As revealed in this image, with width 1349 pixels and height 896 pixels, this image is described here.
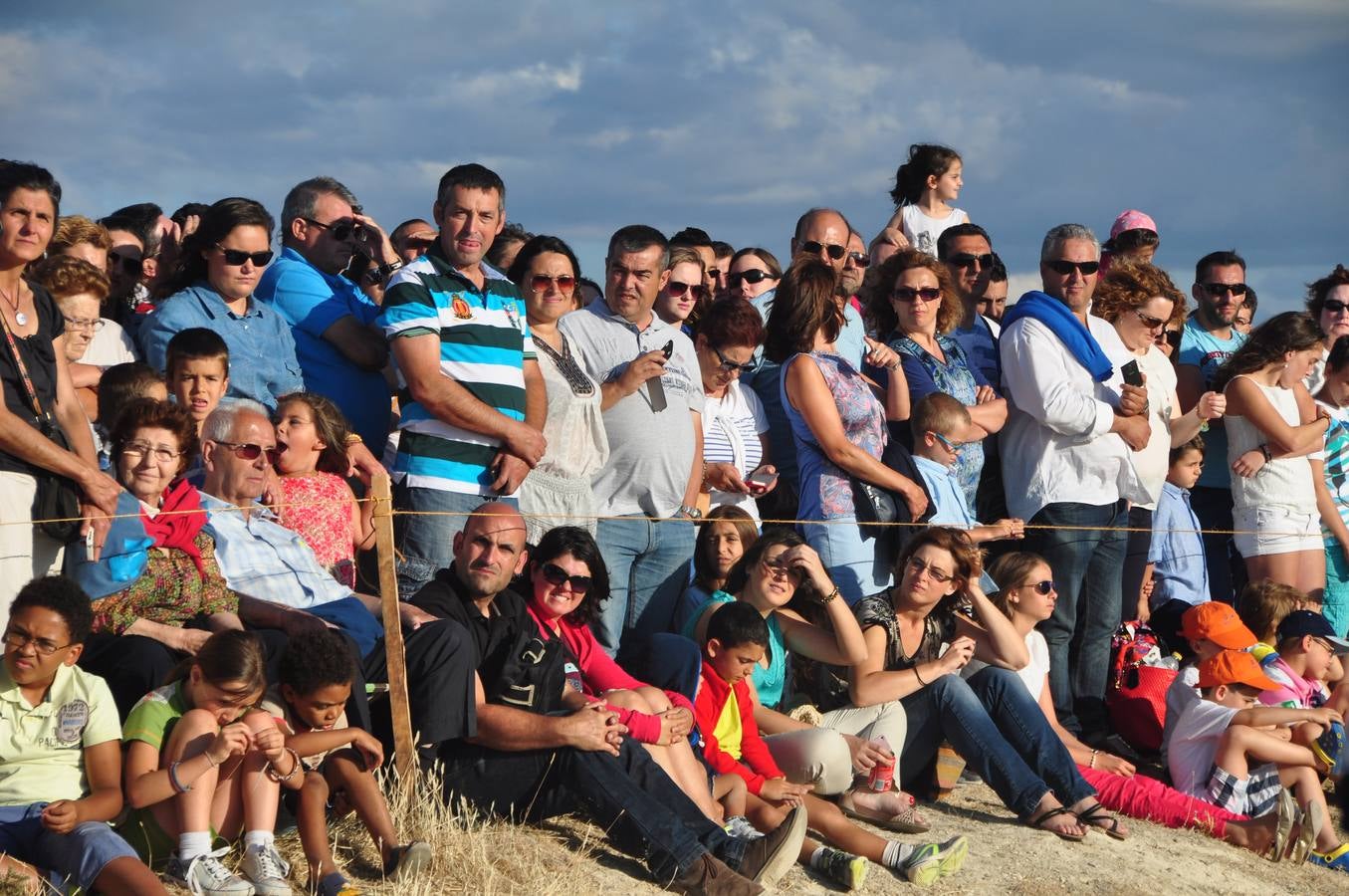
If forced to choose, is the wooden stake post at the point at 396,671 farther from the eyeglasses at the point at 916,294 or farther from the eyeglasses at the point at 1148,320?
the eyeglasses at the point at 1148,320

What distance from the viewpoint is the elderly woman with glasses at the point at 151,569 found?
17.1 ft

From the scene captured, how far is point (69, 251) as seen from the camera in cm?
678

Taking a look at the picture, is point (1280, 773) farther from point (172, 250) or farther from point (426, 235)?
point (172, 250)

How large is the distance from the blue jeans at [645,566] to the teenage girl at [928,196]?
3579 millimetres

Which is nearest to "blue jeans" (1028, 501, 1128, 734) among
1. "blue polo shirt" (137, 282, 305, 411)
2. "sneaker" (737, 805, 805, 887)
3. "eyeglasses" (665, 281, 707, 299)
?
"eyeglasses" (665, 281, 707, 299)

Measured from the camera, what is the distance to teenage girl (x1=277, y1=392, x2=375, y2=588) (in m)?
6.18

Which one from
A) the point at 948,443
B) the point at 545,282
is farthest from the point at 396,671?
the point at 948,443

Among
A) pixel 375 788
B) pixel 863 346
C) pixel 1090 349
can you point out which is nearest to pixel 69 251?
pixel 375 788

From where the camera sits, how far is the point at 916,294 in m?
8.03

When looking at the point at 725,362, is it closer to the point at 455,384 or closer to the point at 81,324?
the point at 455,384

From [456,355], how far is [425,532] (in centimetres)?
76

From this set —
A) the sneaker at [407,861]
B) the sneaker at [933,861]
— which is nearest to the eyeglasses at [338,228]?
the sneaker at [407,861]

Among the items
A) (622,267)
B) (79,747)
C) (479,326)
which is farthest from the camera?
(622,267)

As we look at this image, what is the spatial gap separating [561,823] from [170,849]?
60.2 inches
